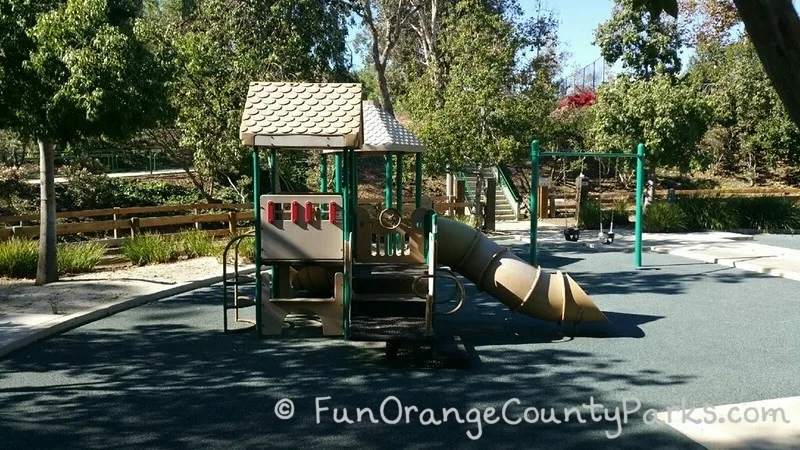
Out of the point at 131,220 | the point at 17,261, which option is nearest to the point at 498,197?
the point at 131,220

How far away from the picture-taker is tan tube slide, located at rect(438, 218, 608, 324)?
8.10m

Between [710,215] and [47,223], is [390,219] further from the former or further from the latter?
[710,215]

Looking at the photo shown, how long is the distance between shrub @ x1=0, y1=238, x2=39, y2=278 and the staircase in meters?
15.2

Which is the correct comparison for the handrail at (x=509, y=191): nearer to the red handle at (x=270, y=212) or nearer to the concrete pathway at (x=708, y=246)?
the concrete pathway at (x=708, y=246)

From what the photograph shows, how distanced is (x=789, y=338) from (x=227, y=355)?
245 inches

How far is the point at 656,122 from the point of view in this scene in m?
20.7

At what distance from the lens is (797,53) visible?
2.40 m

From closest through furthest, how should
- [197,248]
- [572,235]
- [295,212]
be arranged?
[295,212], [197,248], [572,235]

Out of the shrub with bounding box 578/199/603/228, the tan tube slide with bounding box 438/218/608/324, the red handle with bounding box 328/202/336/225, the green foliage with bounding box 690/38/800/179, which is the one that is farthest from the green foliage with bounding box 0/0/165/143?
the green foliage with bounding box 690/38/800/179

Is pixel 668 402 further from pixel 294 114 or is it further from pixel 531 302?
pixel 294 114

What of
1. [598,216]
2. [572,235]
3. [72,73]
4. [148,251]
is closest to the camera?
[72,73]

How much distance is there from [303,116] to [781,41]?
5.95 meters

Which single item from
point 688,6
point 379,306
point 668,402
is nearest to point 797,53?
point 668,402

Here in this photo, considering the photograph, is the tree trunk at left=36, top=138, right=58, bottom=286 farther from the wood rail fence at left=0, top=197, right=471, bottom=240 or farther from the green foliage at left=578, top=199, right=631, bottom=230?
the green foliage at left=578, top=199, right=631, bottom=230
